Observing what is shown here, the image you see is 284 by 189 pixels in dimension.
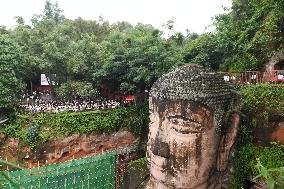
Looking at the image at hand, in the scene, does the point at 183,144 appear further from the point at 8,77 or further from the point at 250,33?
the point at 8,77

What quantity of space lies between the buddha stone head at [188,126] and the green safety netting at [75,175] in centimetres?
493

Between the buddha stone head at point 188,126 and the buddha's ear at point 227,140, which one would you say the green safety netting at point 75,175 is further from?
the buddha's ear at point 227,140

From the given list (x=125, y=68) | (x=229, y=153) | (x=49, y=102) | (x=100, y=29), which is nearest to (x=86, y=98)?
(x=49, y=102)

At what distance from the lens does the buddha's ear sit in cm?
817

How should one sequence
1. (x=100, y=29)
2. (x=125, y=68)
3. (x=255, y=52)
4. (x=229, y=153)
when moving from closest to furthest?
(x=229, y=153), (x=255, y=52), (x=125, y=68), (x=100, y=29)

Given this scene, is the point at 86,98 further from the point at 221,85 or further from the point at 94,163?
the point at 221,85

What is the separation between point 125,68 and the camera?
19.3m

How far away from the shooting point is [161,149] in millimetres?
7684

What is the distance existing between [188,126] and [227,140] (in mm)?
1247

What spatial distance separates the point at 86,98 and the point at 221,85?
47.9 feet

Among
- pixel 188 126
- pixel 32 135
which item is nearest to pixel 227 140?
pixel 188 126

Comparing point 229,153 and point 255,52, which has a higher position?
point 255,52

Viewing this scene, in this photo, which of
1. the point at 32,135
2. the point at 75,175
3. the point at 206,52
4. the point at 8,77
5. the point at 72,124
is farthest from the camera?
the point at 206,52

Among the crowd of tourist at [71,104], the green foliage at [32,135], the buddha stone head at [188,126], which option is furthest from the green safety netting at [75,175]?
the crowd of tourist at [71,104]
